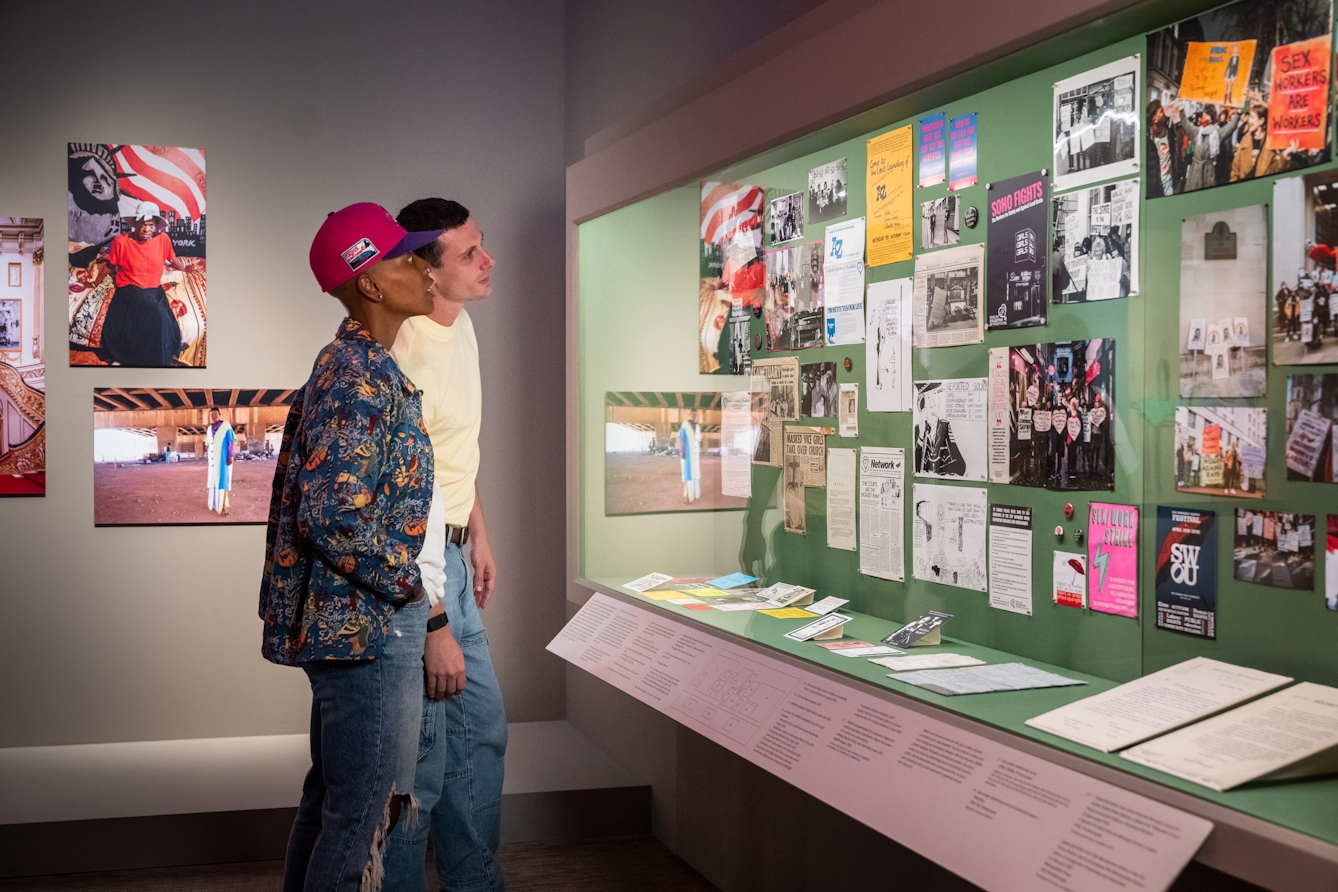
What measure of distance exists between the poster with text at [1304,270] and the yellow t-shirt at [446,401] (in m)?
1.72

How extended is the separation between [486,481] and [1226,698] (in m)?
3.30

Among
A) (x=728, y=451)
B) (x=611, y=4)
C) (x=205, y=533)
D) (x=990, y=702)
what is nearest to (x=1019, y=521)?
(x=990, y=702)

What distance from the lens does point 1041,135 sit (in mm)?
2078

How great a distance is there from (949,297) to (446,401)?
3.88 feet

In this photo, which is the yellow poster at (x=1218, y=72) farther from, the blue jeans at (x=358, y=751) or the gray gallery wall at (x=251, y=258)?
the gray gallery wall at (x=251, y=258)

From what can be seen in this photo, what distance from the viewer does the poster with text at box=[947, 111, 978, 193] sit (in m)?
2.24

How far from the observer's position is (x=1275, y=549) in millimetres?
1646

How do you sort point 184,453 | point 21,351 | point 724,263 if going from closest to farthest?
point 724,263
point 21,351
point 184,453

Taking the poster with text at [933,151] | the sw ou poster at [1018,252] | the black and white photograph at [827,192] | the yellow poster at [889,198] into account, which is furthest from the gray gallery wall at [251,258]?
the sw ou poster at [1018,252]

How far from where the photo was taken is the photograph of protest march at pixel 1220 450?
1.65 m

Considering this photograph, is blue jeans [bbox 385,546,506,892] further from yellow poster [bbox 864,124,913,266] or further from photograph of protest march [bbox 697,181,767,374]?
yellow poster [bbox 864,124,913,266]

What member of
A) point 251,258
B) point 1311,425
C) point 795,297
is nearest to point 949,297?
point 795,297

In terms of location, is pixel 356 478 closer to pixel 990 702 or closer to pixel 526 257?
pixel 990 702

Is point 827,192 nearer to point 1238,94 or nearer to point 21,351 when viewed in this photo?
point 1238,94
